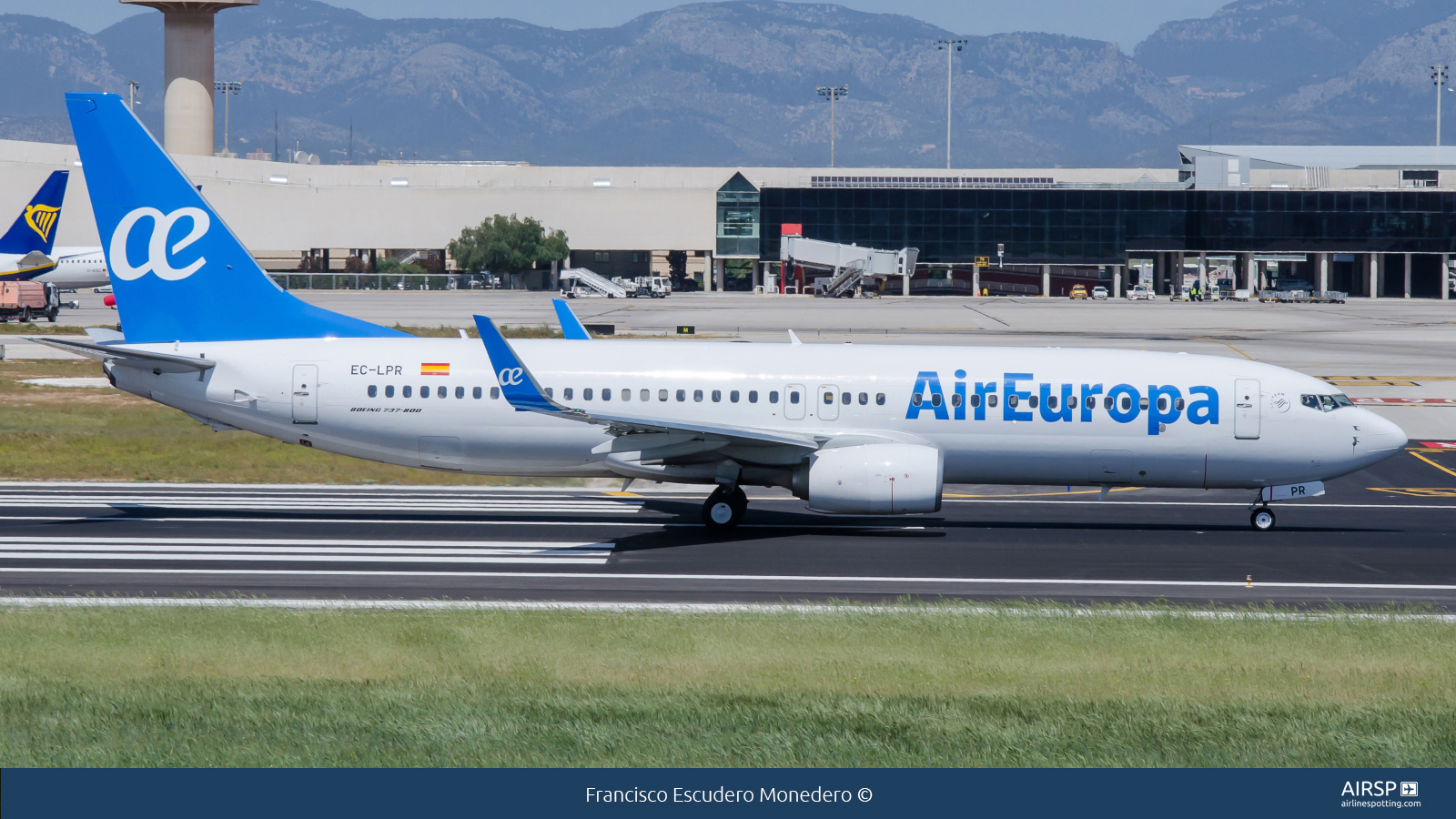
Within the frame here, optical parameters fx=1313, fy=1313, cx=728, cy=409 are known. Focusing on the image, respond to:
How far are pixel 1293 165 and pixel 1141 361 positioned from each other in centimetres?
16591

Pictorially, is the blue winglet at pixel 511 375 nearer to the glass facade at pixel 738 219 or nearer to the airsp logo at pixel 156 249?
the airsp logo at pixel 156 249

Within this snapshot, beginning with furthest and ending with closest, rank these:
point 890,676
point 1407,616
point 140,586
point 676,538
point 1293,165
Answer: point 1293,165 → point 676,538 → point 140,586 → point 1407,616 → point 890,676

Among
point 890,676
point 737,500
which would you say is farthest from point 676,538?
point 890,676

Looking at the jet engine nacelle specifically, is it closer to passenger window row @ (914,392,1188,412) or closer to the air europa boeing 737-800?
the air europa boeing 737-800

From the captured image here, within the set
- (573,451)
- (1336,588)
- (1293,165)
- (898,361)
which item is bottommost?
(1336,588)

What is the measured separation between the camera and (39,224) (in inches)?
3334

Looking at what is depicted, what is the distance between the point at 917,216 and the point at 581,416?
5974 inches

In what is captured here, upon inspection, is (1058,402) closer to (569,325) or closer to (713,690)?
(569,325)

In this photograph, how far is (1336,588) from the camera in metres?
21.7

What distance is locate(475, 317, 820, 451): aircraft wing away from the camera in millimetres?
23422

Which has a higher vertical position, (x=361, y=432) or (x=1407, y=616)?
(x=361, y=432)

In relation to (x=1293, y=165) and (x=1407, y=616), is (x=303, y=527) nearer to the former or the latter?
(x=1407, y=616)

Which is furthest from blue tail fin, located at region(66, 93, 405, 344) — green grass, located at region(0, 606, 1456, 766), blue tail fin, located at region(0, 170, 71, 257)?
blue tail fin, located at region(0, 170, 71, 257)

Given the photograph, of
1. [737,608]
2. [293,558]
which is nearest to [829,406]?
[737,608]
